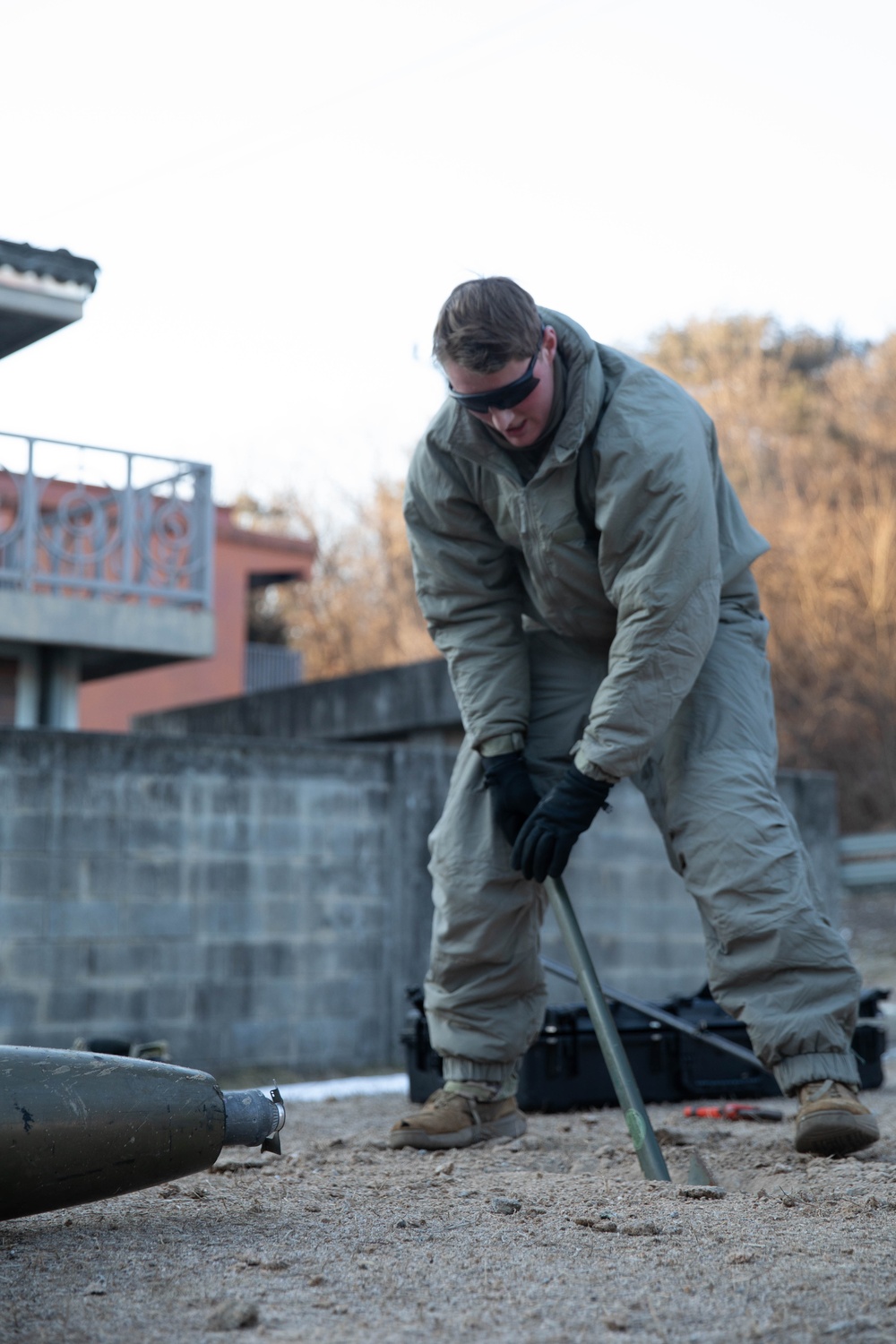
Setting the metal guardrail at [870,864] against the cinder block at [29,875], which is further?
the metal guardrail at [870,864]

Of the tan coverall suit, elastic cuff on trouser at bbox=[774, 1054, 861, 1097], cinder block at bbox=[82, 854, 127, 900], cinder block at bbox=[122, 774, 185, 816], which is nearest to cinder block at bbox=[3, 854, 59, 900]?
cinder block at bbox=[82, 854, 127, 900]

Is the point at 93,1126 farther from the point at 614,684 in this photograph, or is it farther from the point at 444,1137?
the point at 614,684

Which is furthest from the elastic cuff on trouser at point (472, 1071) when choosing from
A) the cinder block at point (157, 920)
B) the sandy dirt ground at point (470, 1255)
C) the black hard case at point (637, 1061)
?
the cinder block at point (157, 920)

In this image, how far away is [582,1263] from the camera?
1.99m

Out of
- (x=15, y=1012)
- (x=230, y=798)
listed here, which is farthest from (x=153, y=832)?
(x=15, y=1012)

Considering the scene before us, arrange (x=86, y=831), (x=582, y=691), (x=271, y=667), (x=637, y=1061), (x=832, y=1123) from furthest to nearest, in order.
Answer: (x=271, y=667)
(x=86, y=831)
(x=637, y=1061)
(x=582, y=691)
(x=832, y=1123)

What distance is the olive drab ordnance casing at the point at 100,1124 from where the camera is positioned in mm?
2115

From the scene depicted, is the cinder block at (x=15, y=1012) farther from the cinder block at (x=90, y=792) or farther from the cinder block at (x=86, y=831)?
the cinder block at (x=90, y=792)

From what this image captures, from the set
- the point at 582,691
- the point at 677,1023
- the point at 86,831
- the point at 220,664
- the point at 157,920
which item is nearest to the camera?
the point at 582,691

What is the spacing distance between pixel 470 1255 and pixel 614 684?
1310 millimetres

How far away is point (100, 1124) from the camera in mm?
Answer: 2197

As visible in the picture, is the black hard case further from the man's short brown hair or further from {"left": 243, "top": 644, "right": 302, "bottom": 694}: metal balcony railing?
{"left": 243, "top": 644, "right": 302, "bottom": 694}: metal balcony railing

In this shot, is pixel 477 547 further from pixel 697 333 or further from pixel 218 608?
pixel 697 333

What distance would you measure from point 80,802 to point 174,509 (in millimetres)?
4258
